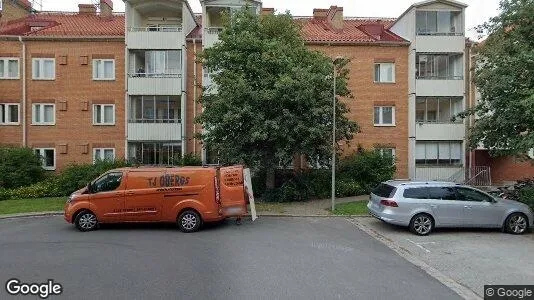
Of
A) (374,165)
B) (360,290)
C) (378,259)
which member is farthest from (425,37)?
(360,290)

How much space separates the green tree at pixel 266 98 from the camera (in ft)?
53.8

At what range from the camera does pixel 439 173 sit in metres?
24.4

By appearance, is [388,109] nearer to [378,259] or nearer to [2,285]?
[378,259]

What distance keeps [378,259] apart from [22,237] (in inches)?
379

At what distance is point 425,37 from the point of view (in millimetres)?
24359

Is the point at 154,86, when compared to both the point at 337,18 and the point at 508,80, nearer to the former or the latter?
the point at 337,18

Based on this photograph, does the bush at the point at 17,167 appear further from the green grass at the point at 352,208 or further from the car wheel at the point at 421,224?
the car wheel at the point at 421,224

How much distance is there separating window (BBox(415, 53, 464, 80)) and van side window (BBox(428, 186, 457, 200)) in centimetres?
1429

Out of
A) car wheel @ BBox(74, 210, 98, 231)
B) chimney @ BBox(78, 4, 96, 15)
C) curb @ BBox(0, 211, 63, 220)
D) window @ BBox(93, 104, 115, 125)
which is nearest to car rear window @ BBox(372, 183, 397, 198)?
car wheel @ BBox(74, 210, 98, 231)

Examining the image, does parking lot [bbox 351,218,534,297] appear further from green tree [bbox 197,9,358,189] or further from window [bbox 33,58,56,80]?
window [bbox 33,58,56,80]

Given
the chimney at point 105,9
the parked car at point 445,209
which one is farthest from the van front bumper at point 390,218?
the chimney at point 105,9

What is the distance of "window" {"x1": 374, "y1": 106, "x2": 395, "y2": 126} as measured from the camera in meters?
24.9

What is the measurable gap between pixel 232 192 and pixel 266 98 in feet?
17.0

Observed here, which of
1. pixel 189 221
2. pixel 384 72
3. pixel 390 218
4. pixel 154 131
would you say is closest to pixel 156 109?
pixel 154 131
